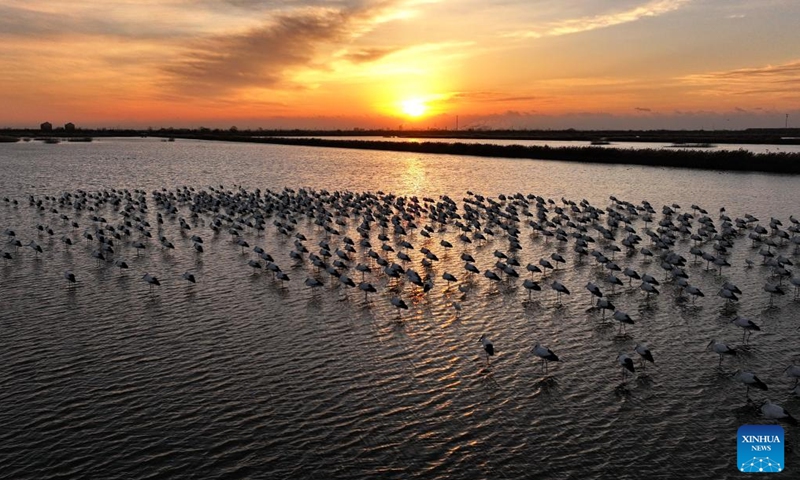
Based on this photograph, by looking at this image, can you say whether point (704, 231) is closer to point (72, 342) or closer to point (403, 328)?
point (403, 328)

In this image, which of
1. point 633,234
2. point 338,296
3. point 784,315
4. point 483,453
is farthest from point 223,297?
point 633,234

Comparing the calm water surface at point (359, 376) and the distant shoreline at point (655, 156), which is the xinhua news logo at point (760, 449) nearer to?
the calm water surface at point (359, 376)

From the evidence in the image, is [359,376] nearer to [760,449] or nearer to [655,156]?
[760,449]

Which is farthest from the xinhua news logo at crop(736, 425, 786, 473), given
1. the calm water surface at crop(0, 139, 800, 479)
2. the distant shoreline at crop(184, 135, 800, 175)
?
the distant shoreline at crop(184, 135, 800, 175)

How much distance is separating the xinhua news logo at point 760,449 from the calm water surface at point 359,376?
1.17 ft

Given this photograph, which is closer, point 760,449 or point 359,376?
point 760,449

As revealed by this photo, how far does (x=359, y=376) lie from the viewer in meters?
18.6

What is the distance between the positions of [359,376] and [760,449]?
423 inches

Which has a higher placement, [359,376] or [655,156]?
[655,156]

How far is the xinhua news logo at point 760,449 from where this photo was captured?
1382cm

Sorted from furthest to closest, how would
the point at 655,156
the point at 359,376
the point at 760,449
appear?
the point at 655,156 → the point at 359,376 → the point at 760,449

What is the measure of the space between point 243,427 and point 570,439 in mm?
8317

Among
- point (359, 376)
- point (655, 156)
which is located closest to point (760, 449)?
point (359, 376)

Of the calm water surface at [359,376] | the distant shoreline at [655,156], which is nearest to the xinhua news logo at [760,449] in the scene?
the calm water surface at [359,376]
